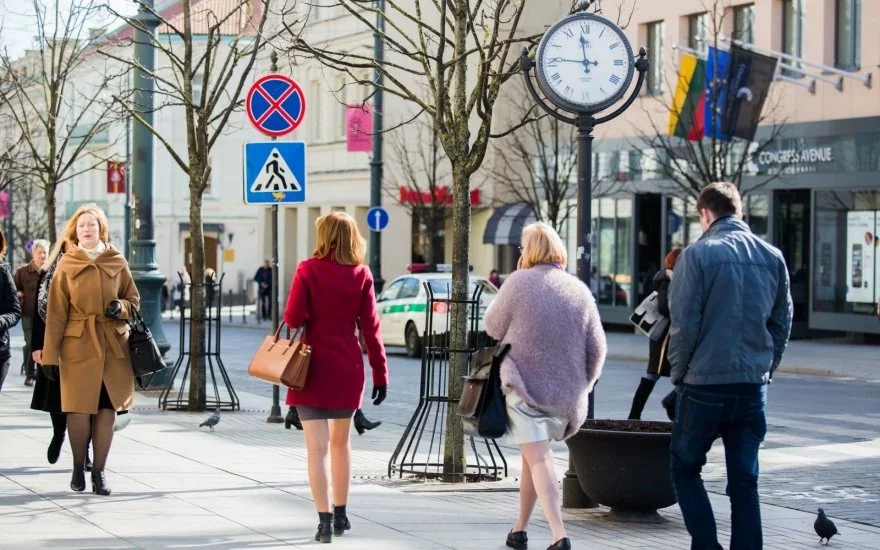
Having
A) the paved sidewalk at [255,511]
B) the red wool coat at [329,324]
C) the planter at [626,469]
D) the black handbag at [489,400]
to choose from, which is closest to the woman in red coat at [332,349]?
the red wool coat at [329,324]

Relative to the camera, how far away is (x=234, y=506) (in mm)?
9625

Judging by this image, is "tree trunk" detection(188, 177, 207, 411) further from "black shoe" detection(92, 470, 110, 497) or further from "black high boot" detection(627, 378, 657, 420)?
"black shoe" detection(92, 470, 110, 497)

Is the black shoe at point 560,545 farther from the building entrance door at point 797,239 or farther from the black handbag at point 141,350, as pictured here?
the building entrance door at point 797,239

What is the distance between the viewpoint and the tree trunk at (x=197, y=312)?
16.8 m

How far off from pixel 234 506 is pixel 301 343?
66.5 inches

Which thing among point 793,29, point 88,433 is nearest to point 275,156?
point 88,433

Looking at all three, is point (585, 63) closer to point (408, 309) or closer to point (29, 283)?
point (29, 283)

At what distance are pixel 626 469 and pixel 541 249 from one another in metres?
1.70

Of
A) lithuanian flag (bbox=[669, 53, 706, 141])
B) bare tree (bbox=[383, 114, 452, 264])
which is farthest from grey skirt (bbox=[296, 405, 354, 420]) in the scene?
bare tree (bbox=[383, 114, 452, 264])

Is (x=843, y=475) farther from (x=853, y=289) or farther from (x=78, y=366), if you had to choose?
(x=853, y=289)

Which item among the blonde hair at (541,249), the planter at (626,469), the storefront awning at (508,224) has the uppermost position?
the storefront awning at (508,224)

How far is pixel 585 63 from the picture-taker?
400 inches

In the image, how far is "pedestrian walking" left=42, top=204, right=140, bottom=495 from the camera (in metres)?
9.98

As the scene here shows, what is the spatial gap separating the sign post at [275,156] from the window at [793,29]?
20635 millimetres
